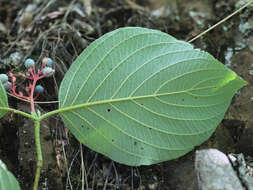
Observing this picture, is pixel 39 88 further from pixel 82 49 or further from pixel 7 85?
pixel 82 49

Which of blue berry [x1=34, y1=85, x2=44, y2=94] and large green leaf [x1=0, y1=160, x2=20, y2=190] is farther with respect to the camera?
blue berry [x1=34, y1=85, x2=44, y2=94]

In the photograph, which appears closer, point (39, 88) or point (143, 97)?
point (143, 97)

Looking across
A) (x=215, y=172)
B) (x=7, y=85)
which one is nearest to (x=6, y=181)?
(x=7, y=85)

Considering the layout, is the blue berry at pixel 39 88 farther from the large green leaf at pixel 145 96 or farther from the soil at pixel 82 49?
the large green leaf at pixel 145 96

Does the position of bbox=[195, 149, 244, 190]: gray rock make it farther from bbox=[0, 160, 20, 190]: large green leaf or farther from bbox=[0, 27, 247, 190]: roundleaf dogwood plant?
bbox=[0, 160, 20, 190]: large green leaf

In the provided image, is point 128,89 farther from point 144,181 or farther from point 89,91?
point 144,181

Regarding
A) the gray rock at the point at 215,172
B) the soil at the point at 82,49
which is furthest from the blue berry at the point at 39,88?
the gray rock at the point at 215,172

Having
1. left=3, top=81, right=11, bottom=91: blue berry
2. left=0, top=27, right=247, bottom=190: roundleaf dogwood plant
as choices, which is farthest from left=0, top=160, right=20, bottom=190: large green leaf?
left=3, top=81, right=11, bottom=91: blue berry

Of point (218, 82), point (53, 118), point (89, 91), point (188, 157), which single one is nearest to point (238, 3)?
point (218, 82)
